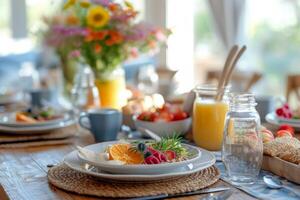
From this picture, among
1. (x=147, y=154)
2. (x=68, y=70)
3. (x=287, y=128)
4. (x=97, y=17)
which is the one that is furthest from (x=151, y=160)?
(x=68, y=70)

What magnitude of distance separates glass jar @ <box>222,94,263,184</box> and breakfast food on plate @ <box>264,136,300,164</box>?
0.21ft

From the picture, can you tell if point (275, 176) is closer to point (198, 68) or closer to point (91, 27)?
point (91, 27)

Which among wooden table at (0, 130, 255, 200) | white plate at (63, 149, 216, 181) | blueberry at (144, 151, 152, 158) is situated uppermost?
blueberry at (144, 151, 152, 158)

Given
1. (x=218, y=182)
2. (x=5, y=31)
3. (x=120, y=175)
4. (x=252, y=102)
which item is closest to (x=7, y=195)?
(x=120, y=175)

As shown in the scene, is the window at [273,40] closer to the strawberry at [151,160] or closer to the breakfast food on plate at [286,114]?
the breakfast food on plate at [286,114]

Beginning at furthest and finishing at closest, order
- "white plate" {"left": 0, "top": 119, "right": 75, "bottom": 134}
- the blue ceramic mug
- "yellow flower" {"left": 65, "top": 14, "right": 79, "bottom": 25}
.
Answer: "yellow flower" {"left": 65, "top": 14, "right": 79, "bottom": 25} → "white plate" {"left": 0, "top": 119, "right": 75, "bottom": 134} → the blue ceramic mug

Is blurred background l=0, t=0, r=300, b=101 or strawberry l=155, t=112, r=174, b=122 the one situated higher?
blurred background l=0, t=0, r=300, b=101

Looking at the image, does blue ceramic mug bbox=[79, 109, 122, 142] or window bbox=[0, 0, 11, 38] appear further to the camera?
window bbox=[0, 0, 11, 38]

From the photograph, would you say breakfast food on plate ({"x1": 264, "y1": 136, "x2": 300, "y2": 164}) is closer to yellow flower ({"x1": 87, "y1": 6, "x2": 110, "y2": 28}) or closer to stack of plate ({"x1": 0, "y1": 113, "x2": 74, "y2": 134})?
stack of plate ({"x1": 0, "y1": 113, "x2": 74, "y2": 134})

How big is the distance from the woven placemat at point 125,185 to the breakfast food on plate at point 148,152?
5 cm

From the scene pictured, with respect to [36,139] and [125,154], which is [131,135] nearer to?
[36,139]

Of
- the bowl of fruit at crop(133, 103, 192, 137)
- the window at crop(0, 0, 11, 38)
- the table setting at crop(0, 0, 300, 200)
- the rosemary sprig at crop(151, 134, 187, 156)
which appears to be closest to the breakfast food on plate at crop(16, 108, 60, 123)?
the table setting at crop(0, 0, 300, 200)

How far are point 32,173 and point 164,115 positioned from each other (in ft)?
1.77

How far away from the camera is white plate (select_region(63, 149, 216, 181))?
1164 millimetres
